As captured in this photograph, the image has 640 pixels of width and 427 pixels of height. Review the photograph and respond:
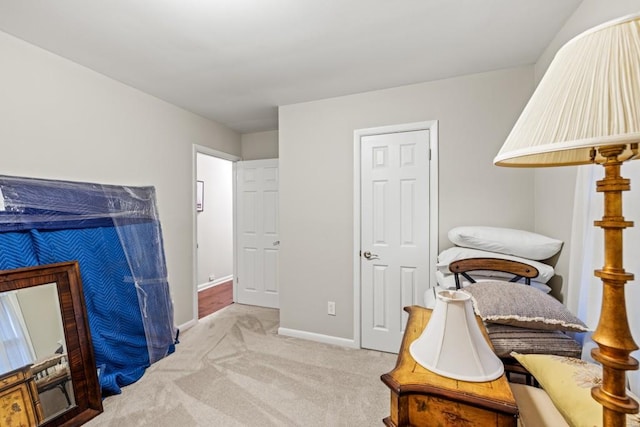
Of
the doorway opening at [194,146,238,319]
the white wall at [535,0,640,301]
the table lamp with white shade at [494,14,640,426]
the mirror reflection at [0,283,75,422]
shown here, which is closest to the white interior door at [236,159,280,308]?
the doorway opening at [194,146,238,319]

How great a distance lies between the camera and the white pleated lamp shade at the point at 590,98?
492mm

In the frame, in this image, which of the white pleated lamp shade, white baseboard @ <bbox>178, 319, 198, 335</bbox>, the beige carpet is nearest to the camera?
the white pleated lamp shade

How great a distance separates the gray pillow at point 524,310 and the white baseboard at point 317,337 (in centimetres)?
173

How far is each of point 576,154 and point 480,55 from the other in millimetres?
1618

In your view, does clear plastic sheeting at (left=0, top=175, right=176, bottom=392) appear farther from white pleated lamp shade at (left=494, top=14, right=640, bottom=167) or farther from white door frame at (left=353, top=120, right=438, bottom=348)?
white pleated lamp shade at (left=494, top=14, right=640, bottom=167)

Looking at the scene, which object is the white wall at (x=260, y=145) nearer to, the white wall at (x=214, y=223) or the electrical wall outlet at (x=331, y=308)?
the white wall at (x=214, y=223)

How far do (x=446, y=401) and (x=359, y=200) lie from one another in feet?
6.75

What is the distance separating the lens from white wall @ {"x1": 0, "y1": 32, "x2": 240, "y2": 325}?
6.23 feet

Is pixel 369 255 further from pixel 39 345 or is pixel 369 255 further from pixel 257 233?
pixel 39 345

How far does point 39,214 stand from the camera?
1.93 metres

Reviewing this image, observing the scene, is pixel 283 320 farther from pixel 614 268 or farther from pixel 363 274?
pixel 614 268

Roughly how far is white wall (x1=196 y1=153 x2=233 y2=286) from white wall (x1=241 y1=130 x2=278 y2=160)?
1.01 m

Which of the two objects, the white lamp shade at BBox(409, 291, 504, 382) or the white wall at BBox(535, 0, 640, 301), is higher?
the white wall at BBox(535, 0, 640, 301)

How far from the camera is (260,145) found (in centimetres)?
416
